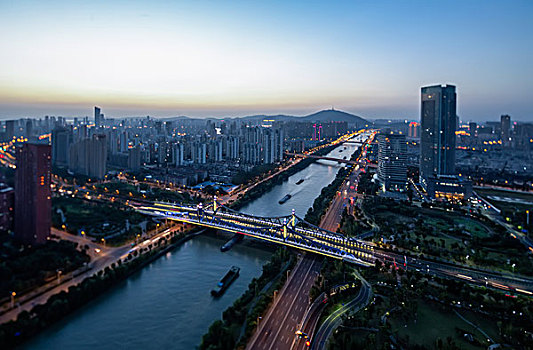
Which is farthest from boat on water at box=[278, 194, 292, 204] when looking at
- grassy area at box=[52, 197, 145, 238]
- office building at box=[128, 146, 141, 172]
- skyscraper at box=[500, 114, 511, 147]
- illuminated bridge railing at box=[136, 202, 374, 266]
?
skyscraper at box=[500, 114, 511, 147]

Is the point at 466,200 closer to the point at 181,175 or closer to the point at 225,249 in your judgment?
the point at 225,249

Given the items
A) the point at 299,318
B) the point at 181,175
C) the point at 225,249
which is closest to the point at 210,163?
the point at 181,175

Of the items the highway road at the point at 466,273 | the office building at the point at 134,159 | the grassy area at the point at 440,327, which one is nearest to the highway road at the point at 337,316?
the grassy area at the point at 440,327

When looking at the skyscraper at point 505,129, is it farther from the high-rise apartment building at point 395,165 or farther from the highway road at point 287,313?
the highway road at point 287,313

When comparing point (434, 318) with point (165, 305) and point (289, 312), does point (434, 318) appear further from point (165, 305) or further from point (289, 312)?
point (165, 305)

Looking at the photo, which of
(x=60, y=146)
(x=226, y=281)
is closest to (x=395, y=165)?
(x=226, y=281)
